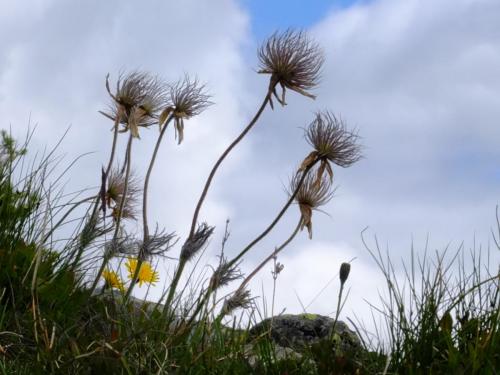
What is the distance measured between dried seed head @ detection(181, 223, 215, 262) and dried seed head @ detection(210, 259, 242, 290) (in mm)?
179

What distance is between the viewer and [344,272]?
339 cm

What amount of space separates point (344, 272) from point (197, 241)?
1015 mm

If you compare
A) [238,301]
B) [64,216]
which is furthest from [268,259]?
[64,216]

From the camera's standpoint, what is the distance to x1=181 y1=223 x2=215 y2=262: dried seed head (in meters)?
4.19

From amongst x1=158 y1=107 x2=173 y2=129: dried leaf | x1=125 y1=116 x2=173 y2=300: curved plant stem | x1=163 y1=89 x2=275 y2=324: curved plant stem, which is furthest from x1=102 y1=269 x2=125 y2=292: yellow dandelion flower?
x1=158 y1=107 x2=173 y2=129: dried leaf

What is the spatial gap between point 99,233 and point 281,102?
1.28 metres

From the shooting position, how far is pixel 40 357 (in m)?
3.75

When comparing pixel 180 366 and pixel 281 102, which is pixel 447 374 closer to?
pixel 180 366

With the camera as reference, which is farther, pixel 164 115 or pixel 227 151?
pixel 164 115

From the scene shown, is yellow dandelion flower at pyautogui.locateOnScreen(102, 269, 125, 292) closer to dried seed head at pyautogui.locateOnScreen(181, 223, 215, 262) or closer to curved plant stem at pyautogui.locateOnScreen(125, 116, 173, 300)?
curved plant stem at pyautogui.locateOnScreen(125, 116, 173, 300)

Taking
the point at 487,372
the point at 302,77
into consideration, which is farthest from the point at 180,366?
the point at 302,77

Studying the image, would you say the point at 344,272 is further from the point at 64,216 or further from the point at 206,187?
the point at 64,216

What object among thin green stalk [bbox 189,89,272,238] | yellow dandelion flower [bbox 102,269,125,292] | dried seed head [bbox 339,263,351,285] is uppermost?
thin green stalk [bbox 189,89,272,238]

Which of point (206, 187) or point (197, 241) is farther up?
point (206, 187)
